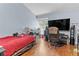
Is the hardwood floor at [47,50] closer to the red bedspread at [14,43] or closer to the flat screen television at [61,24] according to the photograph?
the red bedspread at [14,43]

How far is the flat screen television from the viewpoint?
7.56 ft

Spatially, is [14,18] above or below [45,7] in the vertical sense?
below

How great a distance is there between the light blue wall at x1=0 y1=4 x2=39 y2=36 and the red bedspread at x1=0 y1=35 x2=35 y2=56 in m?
0.14

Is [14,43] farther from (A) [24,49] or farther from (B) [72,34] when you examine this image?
(B) [72,34]

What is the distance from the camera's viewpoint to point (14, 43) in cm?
212

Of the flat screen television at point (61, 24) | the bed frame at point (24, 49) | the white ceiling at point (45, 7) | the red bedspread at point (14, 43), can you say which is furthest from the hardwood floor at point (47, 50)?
the white ceiling at point (45, 7)

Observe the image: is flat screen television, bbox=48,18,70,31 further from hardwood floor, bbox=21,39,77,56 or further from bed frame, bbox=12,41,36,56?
bed frame, bbox=12,41,36,56

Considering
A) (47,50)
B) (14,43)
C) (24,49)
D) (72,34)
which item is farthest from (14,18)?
(72,34)

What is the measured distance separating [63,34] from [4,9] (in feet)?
3.95

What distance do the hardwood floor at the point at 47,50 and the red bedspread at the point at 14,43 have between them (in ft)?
0.56

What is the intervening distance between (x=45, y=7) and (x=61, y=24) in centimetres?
46

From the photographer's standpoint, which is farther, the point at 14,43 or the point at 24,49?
the point at 24,49

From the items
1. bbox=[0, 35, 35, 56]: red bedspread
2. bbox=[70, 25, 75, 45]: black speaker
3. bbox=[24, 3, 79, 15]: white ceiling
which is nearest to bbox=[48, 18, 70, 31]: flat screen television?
bbox=[70, 25, 75, 45]: black speaker

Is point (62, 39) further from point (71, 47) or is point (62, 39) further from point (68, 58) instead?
point (68, 58)
